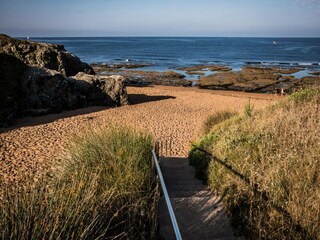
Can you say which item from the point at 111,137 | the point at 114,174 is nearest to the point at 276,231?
the point at 114,174

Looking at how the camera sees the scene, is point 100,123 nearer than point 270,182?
No

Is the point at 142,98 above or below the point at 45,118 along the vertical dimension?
above

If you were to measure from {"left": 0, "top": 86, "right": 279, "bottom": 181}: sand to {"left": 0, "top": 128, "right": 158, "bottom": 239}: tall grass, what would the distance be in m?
1.18

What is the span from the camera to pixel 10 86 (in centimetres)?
1445

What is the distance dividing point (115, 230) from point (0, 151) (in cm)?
791

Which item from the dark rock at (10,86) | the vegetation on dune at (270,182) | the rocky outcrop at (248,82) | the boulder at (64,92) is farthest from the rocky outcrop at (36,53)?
the vegetation on dune at (270,182)

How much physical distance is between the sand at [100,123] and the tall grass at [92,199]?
3.88 ft

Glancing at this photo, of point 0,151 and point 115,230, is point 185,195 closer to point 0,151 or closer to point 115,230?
point 115,230

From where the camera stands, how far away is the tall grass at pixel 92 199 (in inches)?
101

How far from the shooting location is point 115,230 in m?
3.17

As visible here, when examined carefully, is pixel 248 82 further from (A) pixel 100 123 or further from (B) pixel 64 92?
(A) pixel 100 123

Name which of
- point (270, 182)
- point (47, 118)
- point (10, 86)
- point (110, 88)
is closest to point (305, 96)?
point (270, 182)

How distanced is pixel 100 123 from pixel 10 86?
529cm

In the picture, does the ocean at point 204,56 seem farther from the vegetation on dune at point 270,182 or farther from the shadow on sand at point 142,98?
the vegetation on dune at point 270,182
